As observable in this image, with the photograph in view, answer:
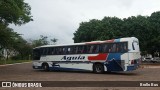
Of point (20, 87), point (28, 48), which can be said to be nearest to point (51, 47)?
point (20, 87)

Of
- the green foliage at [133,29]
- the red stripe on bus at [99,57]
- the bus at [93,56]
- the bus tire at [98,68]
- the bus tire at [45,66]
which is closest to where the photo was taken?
the bus at [93,56]

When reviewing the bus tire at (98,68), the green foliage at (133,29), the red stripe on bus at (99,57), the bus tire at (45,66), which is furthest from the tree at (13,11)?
the green foliage at (133,29)

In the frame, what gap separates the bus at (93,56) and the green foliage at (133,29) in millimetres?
21053

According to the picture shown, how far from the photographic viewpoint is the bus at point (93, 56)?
85.7 feet

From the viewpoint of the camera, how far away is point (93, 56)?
28547 millimetres

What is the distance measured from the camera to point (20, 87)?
15773 millimetres

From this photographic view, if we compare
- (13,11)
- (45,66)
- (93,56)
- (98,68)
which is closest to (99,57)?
(93,56)

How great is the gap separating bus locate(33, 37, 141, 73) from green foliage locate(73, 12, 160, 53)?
21053 mm

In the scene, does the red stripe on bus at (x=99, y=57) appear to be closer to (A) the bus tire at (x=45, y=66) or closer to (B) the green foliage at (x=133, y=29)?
(A) the bus tire at (x=45, y=66)

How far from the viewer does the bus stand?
85.7 feet

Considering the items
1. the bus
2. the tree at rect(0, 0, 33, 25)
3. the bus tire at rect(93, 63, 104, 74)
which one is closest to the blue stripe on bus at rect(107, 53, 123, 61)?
the bus

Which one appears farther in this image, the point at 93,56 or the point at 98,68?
the point at 93,56

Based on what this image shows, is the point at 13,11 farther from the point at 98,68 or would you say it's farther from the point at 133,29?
the point at 133,29

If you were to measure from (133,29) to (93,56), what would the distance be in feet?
83.7
